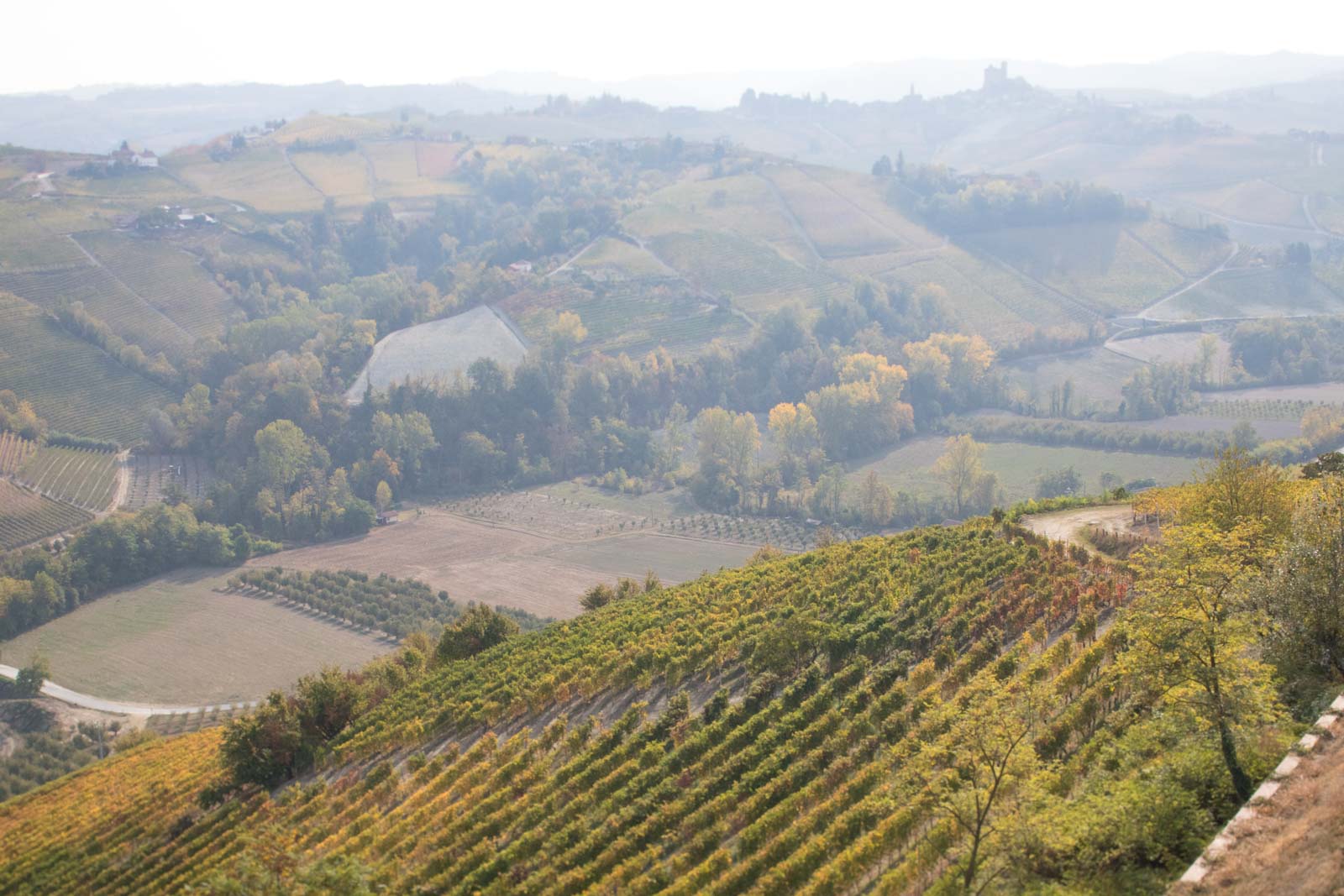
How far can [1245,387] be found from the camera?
141875 mm

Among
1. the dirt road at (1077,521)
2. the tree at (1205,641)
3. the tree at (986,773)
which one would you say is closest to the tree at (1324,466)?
the dirt road at (1077,521)

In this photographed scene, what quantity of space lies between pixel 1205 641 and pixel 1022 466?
103 meters

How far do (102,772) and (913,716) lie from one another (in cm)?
4492

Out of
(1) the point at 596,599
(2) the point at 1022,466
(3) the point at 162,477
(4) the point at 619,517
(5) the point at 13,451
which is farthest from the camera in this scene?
(2) the point at 1022,466

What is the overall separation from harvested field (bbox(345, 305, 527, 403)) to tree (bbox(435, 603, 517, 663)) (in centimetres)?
8305

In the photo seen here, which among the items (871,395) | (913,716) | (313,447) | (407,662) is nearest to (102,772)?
(407,662)

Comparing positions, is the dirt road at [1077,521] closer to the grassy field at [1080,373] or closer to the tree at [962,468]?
the tree at [962,468]

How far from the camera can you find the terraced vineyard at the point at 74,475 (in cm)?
10938

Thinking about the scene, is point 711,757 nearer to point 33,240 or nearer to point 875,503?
point 875,503

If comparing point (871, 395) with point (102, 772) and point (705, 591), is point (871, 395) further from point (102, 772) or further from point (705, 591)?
point (102, 772)

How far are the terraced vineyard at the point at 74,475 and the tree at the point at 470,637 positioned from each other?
222 feet

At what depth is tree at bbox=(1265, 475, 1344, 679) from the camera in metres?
24.7

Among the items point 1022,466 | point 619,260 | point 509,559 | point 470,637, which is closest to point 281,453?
point 509,559

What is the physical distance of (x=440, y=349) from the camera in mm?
150625
